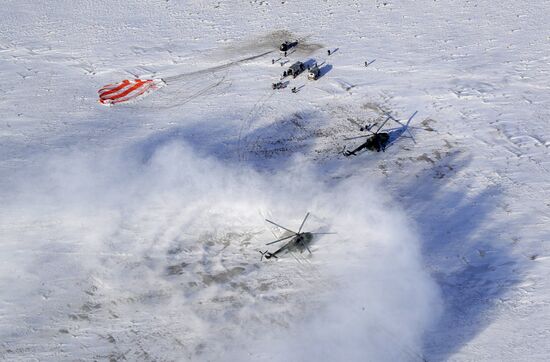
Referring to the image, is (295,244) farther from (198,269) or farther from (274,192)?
(198,269)

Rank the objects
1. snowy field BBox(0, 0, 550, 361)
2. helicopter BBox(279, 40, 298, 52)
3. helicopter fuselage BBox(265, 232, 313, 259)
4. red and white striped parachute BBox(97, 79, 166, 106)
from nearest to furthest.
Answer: snowy field BBox(0, 0, 550, 361)
helicopter fuselage BBox(265, 232, 313, 259)
red and white striped parachute BBox(97, 79, 166, 106)
helicopter BBox(279, 40, 298, 52)

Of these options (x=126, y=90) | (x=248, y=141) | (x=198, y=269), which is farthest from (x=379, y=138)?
(x=126, y=90)

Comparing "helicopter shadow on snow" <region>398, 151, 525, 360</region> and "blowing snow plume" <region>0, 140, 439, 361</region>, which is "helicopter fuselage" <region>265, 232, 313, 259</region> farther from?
"helicopter shadow on snow" <region>398, 151, 525, 360</region>

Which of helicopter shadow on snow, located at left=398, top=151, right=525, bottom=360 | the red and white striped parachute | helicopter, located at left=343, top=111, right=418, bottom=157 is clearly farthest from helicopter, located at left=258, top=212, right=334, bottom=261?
the red and white striped parachute

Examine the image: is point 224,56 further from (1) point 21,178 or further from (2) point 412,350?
(2) point 412,350

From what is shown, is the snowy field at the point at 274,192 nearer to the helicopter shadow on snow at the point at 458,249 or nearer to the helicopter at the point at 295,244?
the helicopter shadow on snow at the point at 458,249

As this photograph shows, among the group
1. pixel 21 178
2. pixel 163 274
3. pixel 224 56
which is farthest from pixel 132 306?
pixel 224 56
